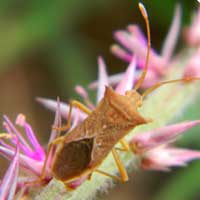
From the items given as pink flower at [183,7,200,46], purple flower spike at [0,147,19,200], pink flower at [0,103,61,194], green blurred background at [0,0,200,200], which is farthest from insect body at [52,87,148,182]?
green blurred background at [0,0,200,200]

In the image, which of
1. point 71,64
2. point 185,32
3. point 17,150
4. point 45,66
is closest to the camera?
point 17,150

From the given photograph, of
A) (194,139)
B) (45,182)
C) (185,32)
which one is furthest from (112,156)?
(194,139)

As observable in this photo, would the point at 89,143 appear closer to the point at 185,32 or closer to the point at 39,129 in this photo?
the point at 185,32

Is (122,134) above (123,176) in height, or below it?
above

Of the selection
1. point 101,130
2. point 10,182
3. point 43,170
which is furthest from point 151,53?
point 10,182

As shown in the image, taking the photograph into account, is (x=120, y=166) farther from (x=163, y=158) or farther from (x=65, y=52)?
(x=65, y=52)

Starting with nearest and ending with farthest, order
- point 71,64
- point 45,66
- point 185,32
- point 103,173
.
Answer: point 103,173 → point 185,32 → point 71,64 → point 45,66
